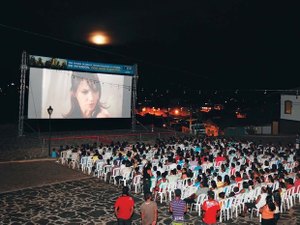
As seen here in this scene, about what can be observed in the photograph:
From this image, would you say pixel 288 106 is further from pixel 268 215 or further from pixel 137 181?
pixel 268 215

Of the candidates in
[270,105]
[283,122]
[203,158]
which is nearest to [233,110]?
[270,105]

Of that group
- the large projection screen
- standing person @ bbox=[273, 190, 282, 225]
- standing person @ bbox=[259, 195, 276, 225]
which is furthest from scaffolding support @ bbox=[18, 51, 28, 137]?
standing person @ bbox=[259, 195, 276, 225]

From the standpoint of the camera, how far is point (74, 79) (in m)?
24.1

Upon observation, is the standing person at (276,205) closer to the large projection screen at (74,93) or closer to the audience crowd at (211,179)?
the audience crowd at (211,179)

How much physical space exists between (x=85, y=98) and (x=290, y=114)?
19.2 metres

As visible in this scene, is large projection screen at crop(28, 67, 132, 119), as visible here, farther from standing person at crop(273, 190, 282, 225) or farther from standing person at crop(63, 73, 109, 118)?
standing person at crop(273, 190, 282, 225)

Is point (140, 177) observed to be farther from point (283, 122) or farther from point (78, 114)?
point (283, 122)

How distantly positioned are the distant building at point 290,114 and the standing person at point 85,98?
17427 millimetres

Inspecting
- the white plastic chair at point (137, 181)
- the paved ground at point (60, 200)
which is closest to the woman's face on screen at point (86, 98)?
the paved ground at point (60, 200)

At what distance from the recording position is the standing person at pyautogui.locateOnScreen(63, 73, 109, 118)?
24.1 meters

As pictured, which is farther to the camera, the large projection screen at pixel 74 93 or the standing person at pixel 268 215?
the large projection screen at pixel 74 93

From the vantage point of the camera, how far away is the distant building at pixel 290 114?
1148 inches

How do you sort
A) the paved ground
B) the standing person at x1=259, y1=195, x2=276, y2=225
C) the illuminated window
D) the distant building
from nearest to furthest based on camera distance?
1. the standing person at x1=259, y1=195, x2=276, y2=225
2. the paved ground
3. the distant building
4. the illuminated window

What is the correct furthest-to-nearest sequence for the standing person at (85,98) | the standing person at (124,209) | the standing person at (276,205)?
the standing person at (85,98), the standing person at (276,205), the standing person at (124,209)
